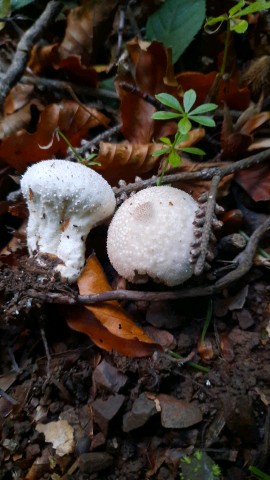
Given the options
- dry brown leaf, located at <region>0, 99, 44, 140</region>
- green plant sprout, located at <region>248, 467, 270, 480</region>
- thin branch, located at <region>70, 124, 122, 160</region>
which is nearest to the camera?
green plant sprout, located at <region>248, 467, 270, 480</region>


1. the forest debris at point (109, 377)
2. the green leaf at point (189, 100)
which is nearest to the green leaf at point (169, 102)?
the green leaf at point (189, 100)

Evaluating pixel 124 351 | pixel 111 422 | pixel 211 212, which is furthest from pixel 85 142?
pixel 111 422

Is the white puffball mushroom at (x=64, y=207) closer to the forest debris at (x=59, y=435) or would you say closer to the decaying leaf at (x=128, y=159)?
the decaying leaf at (x=128, y=159)

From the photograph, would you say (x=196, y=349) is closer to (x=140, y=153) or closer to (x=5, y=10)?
(x=140, y=153)

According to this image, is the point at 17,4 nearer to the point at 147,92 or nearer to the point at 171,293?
the point at 147,92

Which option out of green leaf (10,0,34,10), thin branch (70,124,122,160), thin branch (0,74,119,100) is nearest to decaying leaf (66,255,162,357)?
thin branch (70,124,122,160)

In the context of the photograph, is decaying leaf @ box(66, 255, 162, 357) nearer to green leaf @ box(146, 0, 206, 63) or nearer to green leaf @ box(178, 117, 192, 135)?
green leaf @ box(178, 117, 192, 135)

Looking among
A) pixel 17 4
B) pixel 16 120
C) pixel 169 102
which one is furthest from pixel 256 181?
pixel 17 4
